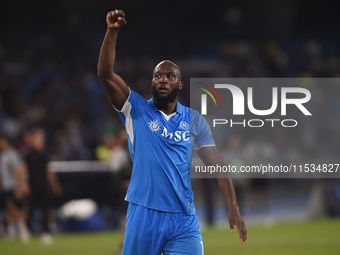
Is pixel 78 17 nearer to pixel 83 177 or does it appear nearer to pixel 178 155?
pixel 83 177

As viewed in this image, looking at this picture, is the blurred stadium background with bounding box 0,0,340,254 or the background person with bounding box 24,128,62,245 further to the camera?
the background person with bounding box 24,128,62,245

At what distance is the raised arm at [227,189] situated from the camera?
4008 millimetres

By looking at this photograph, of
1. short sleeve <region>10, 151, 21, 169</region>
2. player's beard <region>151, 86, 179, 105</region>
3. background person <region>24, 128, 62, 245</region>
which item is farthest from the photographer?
short sleeve <region>10, 151, 21, 169</region>

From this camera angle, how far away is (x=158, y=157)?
3.99m

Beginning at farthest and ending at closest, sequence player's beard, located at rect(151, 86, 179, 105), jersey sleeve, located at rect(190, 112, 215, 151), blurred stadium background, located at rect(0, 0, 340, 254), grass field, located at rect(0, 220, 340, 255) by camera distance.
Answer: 1. blurred stadium background, located at rect(0, 0, 340, 254)
2. grass field, located at rect(0, 220, 340, 255)
3. jersey sleeve, located at rect(190, 112, 215, 151)
4. player's beard, located at rect(151, 86, 179, 105)

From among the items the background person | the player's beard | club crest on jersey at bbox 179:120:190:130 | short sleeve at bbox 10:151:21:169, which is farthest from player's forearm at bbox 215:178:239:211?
short sleeve at bbox 10:151:21:169

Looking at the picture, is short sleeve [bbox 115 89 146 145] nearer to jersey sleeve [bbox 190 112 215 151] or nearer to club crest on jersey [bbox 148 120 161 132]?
club crest on jersey [bbox 148 120 161 132]

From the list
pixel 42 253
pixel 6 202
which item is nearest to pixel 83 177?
pixel 6 202

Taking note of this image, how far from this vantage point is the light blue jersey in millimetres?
3957

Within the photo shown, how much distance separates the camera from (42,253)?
9.65 metres

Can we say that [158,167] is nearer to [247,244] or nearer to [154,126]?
[154,126]

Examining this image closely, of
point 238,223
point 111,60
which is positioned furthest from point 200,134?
point 111,60

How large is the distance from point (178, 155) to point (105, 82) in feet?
2.87

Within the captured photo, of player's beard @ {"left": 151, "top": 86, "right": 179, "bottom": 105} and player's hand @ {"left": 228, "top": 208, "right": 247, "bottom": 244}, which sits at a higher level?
player's beard @ {"left": 151, "top": 86, "right": 179, "bottom": 105}
